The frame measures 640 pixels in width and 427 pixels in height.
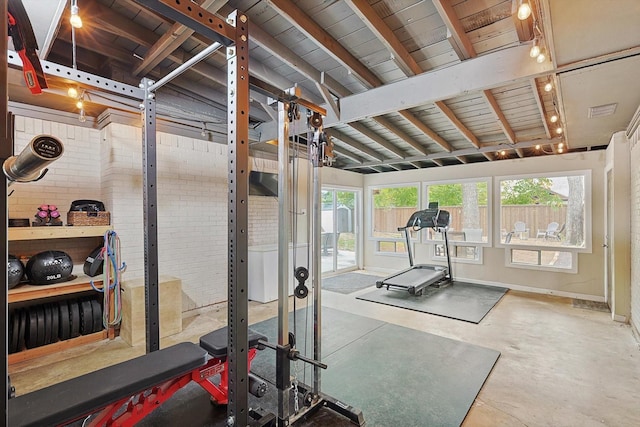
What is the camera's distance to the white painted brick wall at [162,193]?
3316 mm

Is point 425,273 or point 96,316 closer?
point 96,316

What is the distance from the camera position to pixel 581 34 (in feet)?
6.07

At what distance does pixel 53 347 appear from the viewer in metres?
2.99

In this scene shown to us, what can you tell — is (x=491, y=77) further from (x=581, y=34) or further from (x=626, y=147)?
(x=626, y=147)

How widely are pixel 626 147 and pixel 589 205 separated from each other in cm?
149

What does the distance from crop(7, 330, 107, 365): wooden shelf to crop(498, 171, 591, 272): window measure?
6.62 meters

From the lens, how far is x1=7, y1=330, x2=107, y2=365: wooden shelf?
2820 millimetres

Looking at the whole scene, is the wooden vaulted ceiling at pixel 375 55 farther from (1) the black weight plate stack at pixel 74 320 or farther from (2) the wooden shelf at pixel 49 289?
(1) the black weight plate stack at pixel 74 320

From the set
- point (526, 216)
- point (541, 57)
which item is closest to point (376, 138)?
point (541, 57)

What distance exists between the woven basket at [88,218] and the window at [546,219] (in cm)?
653

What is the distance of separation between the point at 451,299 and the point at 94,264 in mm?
5061

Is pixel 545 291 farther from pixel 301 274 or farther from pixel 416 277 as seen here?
pixel 301 274

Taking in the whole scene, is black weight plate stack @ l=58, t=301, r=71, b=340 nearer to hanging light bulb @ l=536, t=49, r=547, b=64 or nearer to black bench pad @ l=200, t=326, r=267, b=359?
black bench pad @ l=200, t=326, r=267, b=359

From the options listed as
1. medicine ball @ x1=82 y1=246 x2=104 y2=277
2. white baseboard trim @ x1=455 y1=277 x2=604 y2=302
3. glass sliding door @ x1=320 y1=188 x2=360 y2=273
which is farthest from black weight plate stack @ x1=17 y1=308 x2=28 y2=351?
white baseboard trim @ x1=455 y1=277 x2=604 y2=302
